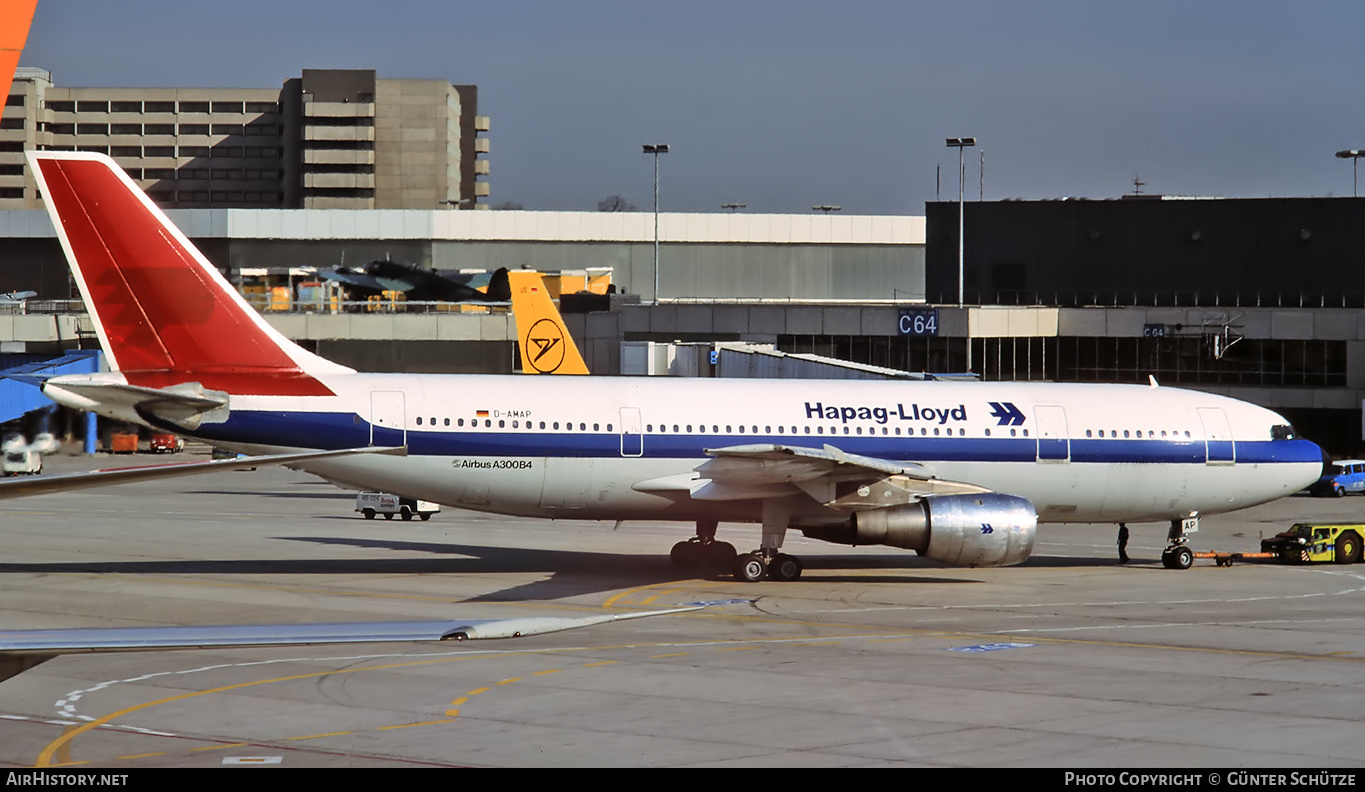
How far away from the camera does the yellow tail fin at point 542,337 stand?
6166cm

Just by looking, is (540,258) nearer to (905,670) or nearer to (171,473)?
(905,670)

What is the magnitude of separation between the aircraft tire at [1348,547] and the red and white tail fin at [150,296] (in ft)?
88.8

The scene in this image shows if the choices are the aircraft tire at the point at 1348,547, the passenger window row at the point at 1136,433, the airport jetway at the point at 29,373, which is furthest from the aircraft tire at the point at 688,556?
the airport jetway at the point at 29,373

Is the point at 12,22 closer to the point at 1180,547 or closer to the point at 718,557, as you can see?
the point at 718,557

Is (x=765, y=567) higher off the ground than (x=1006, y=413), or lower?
lower

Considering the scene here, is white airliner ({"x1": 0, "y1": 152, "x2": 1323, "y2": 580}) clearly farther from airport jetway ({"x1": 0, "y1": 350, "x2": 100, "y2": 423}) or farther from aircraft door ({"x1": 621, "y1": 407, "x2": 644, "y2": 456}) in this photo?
airport jetway ({"x1": 0, "y1": 350, "x2": 100, "y2": 423})

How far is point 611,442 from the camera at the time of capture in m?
33.8

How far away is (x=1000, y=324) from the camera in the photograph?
8250cm

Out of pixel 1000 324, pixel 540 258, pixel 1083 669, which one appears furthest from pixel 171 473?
pixel 540 258

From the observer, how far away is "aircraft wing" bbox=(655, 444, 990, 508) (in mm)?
31750

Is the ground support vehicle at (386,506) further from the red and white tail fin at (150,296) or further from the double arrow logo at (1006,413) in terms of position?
the double arrow logo at (1006,413)

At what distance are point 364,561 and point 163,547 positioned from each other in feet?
20.8

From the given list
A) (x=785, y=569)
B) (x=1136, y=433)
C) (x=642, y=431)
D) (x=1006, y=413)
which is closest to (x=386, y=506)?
(x=642, y=431)

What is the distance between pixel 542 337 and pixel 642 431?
2874cm
